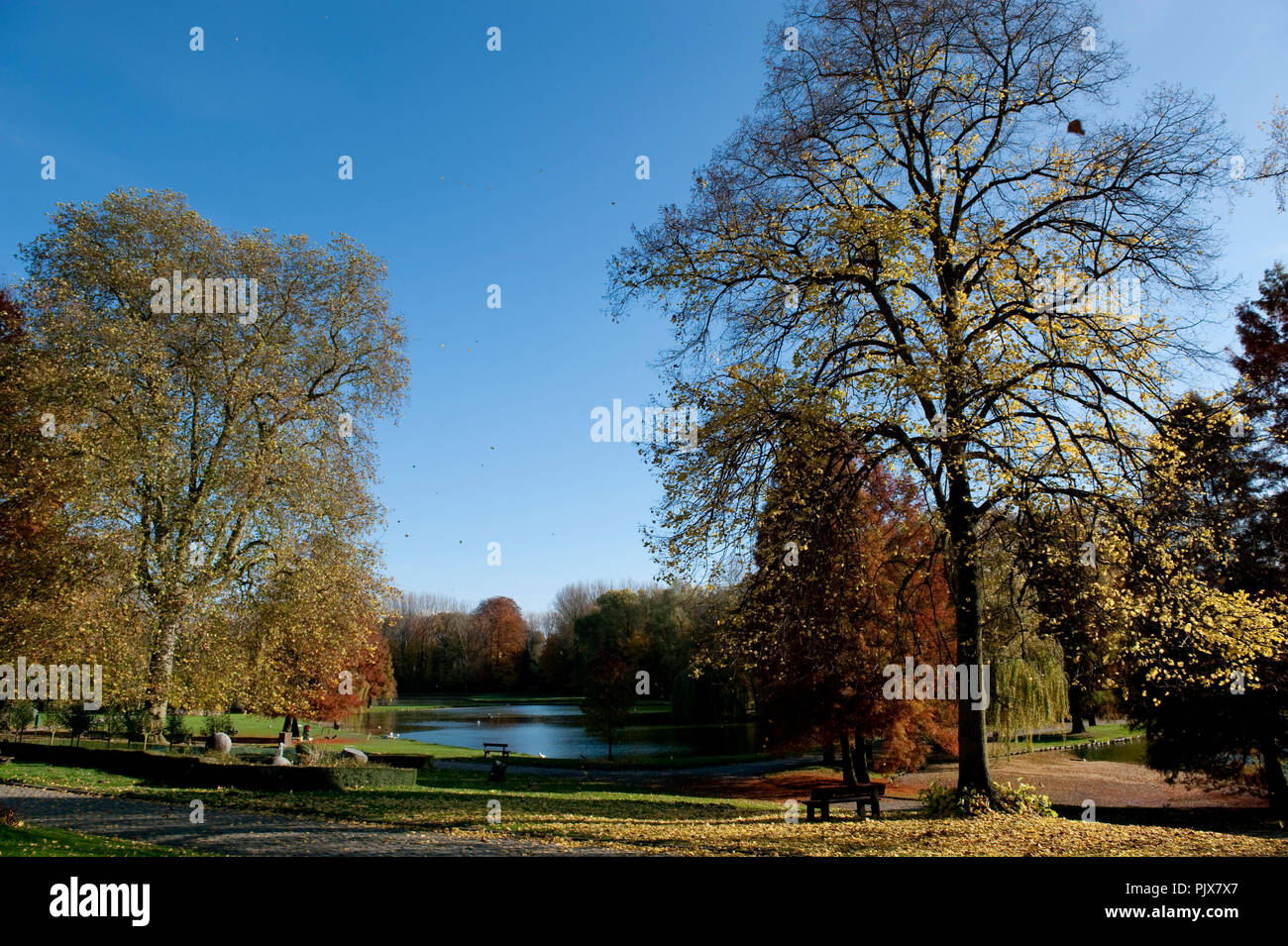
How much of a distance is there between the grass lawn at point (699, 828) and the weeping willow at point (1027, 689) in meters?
8.86

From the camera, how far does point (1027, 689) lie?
995 inches

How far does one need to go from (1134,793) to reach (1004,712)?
15.5ft

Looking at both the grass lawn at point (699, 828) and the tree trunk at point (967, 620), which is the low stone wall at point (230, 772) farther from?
the tree trunk at point (967, 620)

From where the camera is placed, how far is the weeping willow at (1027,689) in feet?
81.6

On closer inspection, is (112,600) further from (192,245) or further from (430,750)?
(430,750)

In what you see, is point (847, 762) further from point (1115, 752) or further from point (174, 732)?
point (174, 732)

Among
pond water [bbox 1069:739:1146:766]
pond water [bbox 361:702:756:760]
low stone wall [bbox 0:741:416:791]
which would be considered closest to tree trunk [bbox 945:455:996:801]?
low stone wall [bbox 0:741:416:791]

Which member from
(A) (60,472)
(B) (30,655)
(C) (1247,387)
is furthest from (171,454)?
(C) (1247,387)

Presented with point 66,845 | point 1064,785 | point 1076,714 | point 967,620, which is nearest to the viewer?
point 66,845

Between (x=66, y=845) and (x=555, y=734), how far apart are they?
4212 cm

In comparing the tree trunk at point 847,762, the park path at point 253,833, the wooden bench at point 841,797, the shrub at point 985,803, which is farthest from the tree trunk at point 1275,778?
the park path at point 253,833

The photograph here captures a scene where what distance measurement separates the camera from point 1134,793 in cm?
2445

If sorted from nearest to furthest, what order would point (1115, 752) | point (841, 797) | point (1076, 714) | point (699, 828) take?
point (699, 828)
point (841, 797)
point (1115, 752)
point (1076, 714)

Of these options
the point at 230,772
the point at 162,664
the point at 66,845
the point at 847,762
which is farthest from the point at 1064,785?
the point at 162,664
